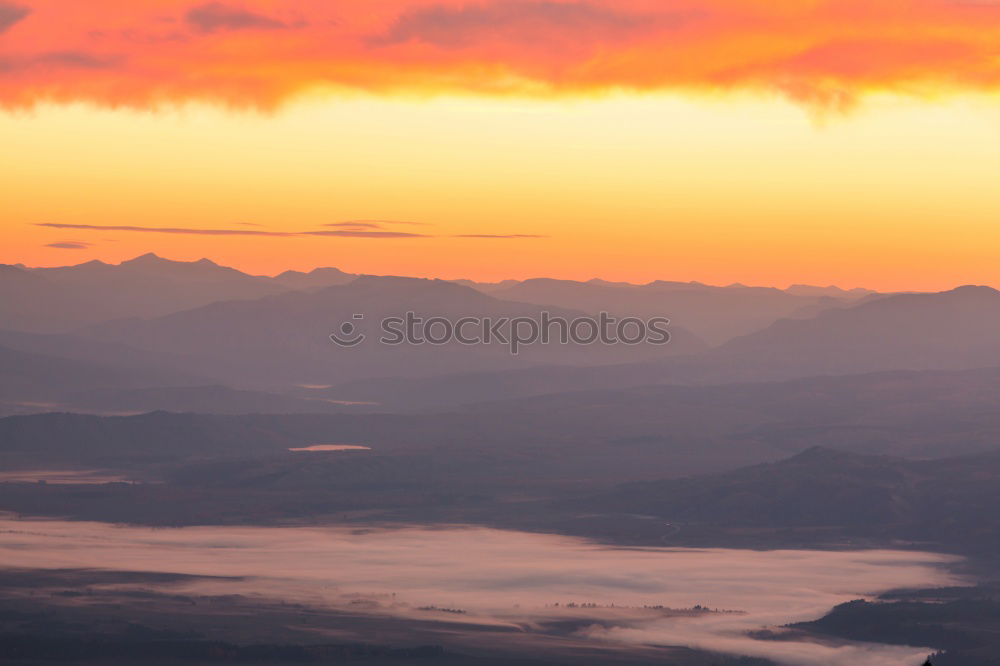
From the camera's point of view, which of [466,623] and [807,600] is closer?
[466,623]

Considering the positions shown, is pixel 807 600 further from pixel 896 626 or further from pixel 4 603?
pixel 4 603

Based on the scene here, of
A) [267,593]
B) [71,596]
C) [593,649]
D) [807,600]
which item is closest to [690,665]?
[593,649]

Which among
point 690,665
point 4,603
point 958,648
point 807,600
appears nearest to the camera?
point 690,665

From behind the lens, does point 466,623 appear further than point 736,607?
No

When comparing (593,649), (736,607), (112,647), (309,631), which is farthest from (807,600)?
(112,647)

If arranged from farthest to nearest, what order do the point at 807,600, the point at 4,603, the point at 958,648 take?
the point at 807,600 < the point at 4,603 < the point at 958,648

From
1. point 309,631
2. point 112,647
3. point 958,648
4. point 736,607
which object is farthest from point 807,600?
point 112,647

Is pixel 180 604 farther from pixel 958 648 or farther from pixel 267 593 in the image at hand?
pixel 958 648

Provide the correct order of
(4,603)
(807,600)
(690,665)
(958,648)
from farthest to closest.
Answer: (807,600) < (4,603) < (958,648) < (690,665)
